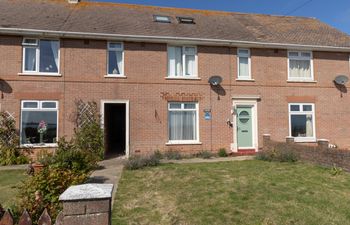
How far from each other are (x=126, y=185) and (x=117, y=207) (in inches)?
67.6

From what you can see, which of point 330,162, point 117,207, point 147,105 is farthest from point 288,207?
point 147,105

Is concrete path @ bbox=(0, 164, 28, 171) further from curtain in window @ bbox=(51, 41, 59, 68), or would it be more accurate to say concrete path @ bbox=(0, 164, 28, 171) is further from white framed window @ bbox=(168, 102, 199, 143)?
white framed window @ bbox=(168, 102, 199, 143)

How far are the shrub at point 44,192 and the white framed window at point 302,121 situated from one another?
11582mm

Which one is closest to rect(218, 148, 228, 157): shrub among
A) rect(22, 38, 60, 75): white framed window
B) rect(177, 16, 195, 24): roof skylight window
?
rect(177, 16, 195, 24): roof skylight window

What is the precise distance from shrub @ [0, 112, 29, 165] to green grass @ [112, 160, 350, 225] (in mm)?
5488

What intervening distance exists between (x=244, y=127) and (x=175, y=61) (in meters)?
4.71

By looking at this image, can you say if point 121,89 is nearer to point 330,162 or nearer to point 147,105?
point 147,105

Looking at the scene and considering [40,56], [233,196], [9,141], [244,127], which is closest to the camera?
[233,196]

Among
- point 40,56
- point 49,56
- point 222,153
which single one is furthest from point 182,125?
point 40,56

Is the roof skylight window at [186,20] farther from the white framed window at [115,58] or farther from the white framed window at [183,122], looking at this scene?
the white framed window at [183,122]

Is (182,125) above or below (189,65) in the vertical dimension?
below

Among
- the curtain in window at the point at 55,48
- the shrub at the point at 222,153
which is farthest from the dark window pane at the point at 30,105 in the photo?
the shrub at the point at 222,153

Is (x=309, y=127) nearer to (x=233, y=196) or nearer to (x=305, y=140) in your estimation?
(x=305, y=140)

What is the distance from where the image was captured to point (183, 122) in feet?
44.2
